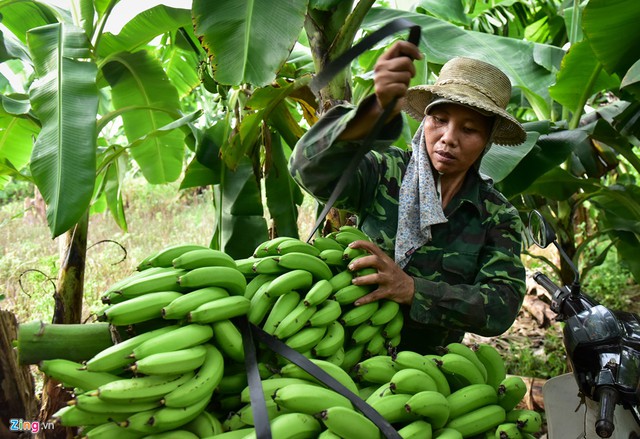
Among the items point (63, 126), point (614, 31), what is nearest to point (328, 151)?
point (63, 126)

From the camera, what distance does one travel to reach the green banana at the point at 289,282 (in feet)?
3.99

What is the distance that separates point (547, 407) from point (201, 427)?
3.63 ft

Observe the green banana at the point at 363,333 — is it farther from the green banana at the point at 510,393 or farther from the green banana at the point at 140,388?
the green banana at the point at 140,388

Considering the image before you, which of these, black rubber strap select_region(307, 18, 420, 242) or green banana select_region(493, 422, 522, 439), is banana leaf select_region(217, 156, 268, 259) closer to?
black rubber strap select_region(307, 18, 420, 242)

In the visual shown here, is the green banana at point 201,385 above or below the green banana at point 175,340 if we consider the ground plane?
below

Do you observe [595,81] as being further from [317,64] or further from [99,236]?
[99,236]

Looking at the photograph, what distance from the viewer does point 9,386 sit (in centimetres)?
181

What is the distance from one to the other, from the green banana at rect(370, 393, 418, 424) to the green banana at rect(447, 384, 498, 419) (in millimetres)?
134

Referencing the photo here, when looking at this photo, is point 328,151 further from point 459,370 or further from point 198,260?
point 459,370

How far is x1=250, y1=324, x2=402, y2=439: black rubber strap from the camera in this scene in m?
1.03

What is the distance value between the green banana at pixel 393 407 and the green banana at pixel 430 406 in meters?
0.01

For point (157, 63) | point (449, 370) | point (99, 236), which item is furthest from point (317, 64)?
point (99, 236)

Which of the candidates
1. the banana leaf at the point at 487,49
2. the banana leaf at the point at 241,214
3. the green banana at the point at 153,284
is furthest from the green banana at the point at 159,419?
the banana leaf at the point at 487,49

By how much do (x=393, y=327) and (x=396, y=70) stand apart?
594mm
